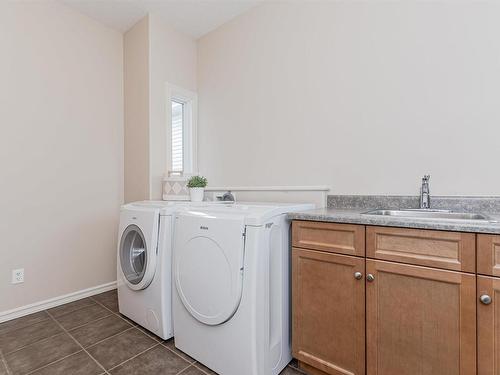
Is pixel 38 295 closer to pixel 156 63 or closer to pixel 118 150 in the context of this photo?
pixel 118 150

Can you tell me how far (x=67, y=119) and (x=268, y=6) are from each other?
207cm

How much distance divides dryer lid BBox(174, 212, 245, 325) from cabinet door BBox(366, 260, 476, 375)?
0.64 m

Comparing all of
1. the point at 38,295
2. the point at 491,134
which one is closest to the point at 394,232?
the point at 491,134

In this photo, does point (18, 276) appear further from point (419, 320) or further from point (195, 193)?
point (419, 320)

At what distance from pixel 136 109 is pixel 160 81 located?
1.22ft

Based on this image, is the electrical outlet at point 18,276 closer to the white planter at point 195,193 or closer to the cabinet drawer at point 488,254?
the white planter at point 195,193

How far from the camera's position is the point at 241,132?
2547mm

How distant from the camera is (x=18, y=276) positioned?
212cm

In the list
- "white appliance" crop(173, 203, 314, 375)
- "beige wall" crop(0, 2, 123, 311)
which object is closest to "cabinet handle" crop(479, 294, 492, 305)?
"white appliance" crop(173, 203, 314, 375)

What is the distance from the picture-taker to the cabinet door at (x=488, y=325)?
97cm

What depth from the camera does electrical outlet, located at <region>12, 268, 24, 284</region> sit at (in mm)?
2102

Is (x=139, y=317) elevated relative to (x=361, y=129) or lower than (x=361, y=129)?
lower

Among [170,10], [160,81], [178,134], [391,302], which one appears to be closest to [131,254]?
[178,134]

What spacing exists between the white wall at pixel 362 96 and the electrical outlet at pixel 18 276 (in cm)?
185
